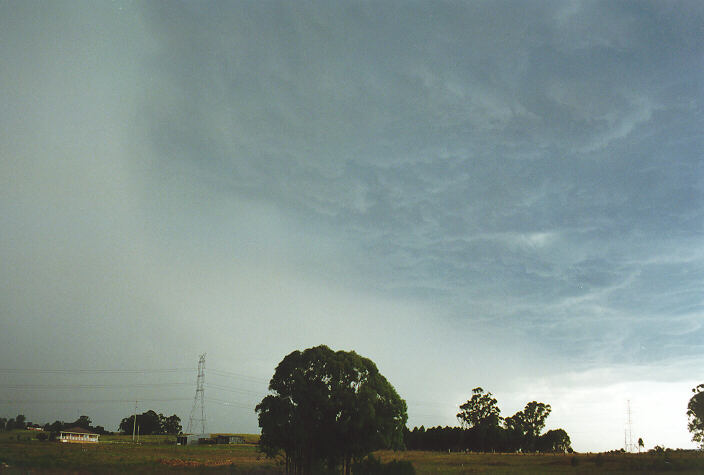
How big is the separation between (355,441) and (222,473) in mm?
9705

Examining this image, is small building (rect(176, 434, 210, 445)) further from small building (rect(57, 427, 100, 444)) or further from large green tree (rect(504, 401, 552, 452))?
large green tree (rect(504, 401, 552, 452))

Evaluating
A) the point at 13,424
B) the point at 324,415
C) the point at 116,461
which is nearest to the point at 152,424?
the point at 13,424

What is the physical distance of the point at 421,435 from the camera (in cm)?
11700

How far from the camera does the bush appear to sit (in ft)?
80.7

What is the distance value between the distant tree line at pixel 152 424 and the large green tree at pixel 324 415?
12794 centimetres

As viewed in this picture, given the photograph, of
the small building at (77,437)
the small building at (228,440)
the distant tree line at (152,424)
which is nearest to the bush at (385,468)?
the small building at (77,437)

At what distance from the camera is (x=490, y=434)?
111 meters

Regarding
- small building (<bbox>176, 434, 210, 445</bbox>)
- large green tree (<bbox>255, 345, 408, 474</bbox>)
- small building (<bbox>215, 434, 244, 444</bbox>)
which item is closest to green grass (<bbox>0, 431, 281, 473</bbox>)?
large green tree (<bbox>255, 345, 408, 474</bbox>)

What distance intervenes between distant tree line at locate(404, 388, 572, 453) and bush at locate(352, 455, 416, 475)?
86939 mm

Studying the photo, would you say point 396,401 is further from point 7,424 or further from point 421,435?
point 7,424

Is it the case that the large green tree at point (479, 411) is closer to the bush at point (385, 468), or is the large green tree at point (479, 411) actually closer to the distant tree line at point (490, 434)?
the distant tree line at point (490, 434)

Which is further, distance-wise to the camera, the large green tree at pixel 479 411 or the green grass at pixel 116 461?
the large green tree at pixel 479 411

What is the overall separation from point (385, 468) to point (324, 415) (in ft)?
23.1

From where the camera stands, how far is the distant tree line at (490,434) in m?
111
